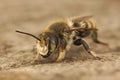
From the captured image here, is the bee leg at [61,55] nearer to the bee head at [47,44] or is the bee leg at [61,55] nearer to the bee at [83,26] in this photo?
the bee head at [47,44]

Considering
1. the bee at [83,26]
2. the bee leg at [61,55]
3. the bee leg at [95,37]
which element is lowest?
the bee leg at [61,55]

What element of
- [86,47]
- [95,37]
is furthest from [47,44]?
[95,37]

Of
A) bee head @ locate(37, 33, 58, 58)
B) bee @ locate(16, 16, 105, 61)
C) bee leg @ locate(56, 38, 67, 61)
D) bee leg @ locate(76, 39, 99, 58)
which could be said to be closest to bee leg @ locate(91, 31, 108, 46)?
bee @ locate(16, 16, 105, 61)

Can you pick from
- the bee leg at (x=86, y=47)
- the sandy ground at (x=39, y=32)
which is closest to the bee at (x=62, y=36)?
the bee leg at (x=86, y=47)

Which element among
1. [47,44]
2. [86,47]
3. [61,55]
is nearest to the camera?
[47,44]

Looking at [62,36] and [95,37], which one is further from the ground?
[62,36]

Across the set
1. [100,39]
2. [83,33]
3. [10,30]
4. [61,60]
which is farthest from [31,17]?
[61,60]

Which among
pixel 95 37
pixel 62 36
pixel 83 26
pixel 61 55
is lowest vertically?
pixel 61 55

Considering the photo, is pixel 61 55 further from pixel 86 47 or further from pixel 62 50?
pixel 86 47
